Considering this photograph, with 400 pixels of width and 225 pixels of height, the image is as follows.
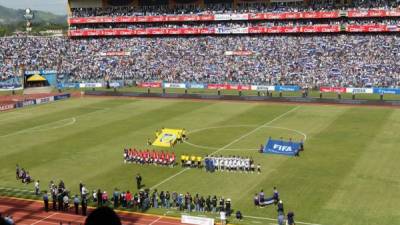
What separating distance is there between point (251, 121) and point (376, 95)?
26622 millimetres

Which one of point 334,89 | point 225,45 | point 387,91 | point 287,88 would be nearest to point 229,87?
point 287,88

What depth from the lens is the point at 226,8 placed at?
100m

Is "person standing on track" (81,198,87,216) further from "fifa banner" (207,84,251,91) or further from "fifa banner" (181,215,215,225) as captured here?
"fifa banner" (207,84,251,91)

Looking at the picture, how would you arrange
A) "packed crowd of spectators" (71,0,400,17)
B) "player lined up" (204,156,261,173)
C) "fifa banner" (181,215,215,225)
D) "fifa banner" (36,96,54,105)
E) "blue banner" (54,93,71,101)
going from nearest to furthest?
1. "fifa banner" (181,215,215,225)
2. "player lined up" (204,156,261,173)
3. "fifa banner" (36,96,54,105)
4. "blue banner" (54,93,71,101)
5. "packed crowd of spectators" (71,0,400,17)

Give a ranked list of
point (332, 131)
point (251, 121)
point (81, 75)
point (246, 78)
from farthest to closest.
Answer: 1. point (81, 75)
2. point (246, 78)
3. point (251, 121)
4. point (332, 131)

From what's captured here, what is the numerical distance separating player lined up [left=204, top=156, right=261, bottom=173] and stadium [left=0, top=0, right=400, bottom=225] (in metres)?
0.08

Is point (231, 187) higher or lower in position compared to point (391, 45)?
lower

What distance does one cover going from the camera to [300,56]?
87125 mm

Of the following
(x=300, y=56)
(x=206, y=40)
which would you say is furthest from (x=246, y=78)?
(x=206, y=40)

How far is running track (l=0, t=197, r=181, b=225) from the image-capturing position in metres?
26.1

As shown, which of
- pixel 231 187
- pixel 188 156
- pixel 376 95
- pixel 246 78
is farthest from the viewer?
pixel 246 78

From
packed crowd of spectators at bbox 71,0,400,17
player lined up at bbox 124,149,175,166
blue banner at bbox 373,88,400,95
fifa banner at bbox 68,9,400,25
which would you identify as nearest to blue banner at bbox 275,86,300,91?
blue banner at bbox 373,88,400,95

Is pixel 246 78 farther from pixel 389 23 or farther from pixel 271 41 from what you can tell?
pixel 389 23

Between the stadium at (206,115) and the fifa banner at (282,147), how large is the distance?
0.09m
